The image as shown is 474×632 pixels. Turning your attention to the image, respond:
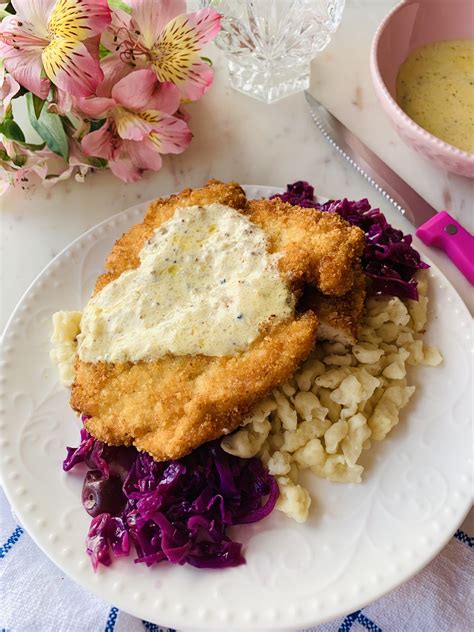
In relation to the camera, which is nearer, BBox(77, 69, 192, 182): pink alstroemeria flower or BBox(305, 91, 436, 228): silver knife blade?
BBox(77, 69, 192, 182): pink alstroemeria flower

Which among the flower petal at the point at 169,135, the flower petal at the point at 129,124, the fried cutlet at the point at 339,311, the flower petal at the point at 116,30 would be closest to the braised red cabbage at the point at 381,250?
the fried cutlet at the point at 339,311

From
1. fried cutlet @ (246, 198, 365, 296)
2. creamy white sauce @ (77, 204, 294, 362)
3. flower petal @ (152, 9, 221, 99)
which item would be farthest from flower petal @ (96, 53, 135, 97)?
fried cutlet @ (246, 198, 365, 296)

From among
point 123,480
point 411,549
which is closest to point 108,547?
point 123,480

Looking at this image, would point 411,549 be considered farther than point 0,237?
No

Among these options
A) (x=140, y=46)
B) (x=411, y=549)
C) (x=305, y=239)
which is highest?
(x=140, y=46)

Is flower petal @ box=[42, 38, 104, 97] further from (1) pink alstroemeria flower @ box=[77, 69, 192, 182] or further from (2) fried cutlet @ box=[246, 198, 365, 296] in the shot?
(2) fried cutlet @ box=[246, 198, 365, 296]

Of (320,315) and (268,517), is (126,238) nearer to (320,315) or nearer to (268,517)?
(320,315)

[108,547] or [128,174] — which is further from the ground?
[128,174]
